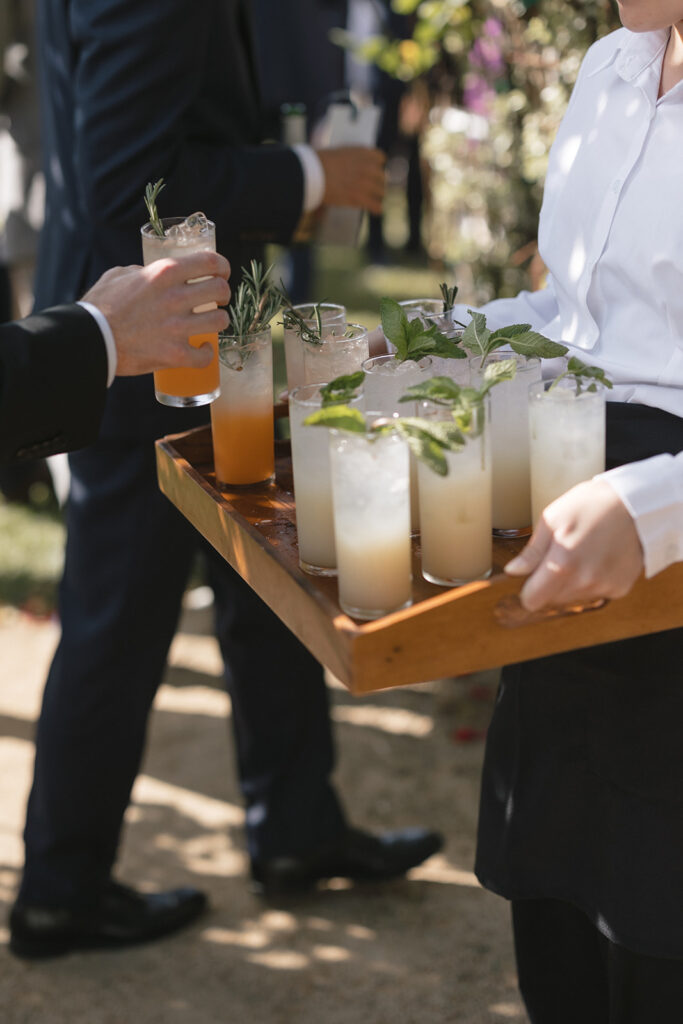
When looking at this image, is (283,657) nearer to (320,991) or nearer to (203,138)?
(320,991)

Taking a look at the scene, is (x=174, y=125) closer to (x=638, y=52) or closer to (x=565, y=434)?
(x=638, y=52)

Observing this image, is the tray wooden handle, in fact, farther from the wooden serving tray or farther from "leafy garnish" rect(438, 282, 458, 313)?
"leafy garnish" rect(438, 282, 458, 313)

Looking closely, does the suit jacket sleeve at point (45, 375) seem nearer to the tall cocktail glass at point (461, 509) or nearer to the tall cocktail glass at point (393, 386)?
the tall cocktail glass at point (393, 386)

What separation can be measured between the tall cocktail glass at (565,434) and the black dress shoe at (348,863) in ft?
5.50

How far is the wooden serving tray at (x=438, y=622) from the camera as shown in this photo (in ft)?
4.73

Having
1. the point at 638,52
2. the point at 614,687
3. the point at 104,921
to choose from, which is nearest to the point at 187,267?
the point at 638,52

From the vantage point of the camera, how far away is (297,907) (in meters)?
3.00

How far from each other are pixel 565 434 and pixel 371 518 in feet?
0.96

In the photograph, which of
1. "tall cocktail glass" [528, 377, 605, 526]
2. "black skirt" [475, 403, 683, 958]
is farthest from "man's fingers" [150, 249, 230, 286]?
"black skirt" [475, 403, 683, 958]

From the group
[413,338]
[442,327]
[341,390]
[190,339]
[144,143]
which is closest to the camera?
[341,390]

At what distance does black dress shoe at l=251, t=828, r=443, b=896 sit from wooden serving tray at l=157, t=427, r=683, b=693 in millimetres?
1457

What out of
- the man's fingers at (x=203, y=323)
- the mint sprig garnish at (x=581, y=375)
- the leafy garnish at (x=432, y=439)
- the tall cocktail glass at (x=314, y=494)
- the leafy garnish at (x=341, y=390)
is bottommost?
the tall cocktail glass at (x=314, y=494)

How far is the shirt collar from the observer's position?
73.5 inches

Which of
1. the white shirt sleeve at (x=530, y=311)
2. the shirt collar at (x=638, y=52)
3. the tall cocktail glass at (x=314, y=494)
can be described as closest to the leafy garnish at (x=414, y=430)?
the tall cocktail glass at (x=314, y=494)
